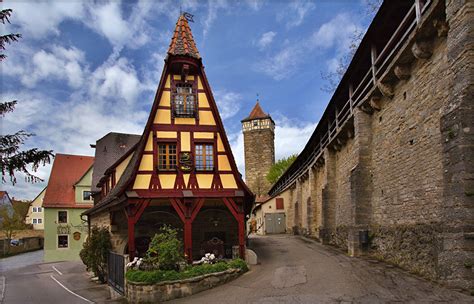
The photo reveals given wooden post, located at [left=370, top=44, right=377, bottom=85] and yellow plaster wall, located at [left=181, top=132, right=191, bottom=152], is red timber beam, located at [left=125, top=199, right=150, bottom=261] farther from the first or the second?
wooden post, located at [left=370, top=44, right=377, bottom=85]

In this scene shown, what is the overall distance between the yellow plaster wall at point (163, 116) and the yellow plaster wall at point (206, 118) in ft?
4.11

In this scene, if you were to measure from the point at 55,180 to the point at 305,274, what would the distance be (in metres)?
29.7

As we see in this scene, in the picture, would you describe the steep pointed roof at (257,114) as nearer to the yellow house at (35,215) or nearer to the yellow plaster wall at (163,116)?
the yellow house at (35,215)

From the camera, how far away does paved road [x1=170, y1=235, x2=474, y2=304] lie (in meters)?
8.88

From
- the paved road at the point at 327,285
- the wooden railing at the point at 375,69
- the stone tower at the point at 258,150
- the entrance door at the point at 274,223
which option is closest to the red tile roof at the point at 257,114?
the stone tower at the point at 258,150

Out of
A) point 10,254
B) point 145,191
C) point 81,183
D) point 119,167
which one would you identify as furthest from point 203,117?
point 10,254

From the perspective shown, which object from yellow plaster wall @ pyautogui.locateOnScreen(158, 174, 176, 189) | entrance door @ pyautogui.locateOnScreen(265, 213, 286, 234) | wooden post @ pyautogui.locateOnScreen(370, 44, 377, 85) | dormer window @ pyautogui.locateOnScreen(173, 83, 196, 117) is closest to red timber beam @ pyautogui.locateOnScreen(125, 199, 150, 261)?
yellow plaster wall @ pyautogui.locateOnScreen(158, 174, 176, 189)

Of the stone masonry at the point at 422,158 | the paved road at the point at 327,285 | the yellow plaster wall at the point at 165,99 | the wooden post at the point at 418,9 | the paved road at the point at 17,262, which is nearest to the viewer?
the stone masonry at the point at 422,158

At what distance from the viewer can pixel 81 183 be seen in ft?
117

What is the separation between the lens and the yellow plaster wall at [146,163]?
15.3 meters

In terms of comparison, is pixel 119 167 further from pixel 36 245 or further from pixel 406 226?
pixel 36 245

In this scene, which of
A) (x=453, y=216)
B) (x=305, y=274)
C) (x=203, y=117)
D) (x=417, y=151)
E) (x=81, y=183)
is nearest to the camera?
(x=453, y=216)

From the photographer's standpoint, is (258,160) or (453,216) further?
(258,160)

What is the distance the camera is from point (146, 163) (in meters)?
15.4
